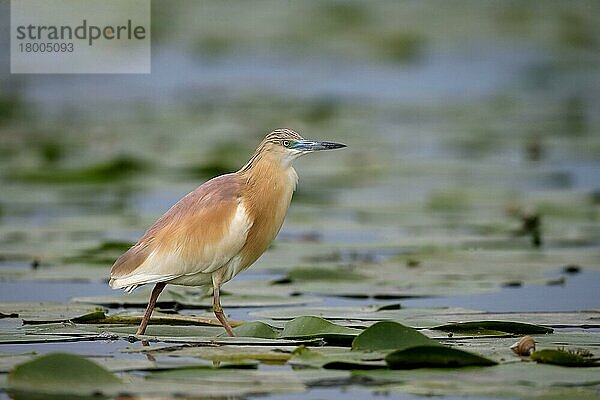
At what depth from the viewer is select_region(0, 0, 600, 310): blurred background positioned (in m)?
8.53

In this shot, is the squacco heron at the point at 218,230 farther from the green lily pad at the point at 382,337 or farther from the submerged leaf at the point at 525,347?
the submerged leaf at the point at 525,347

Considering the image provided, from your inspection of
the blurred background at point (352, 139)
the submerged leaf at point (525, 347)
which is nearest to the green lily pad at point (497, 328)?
the submerged leaf at point (525, 347)

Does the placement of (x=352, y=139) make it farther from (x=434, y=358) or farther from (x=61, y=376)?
(x=61, y=376)

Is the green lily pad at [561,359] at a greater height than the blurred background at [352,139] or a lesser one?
lesser

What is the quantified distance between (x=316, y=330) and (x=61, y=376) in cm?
137

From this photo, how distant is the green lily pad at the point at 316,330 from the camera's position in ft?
18.8

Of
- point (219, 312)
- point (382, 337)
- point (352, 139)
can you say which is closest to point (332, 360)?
point (382, 337)

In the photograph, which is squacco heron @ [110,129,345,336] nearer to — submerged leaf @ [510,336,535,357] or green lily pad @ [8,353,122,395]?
green lily pad @ [8,353,122,395]

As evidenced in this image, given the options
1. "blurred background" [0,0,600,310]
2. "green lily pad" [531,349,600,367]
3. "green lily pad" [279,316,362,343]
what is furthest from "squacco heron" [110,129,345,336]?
"green lily pad" [531,349,600,367]

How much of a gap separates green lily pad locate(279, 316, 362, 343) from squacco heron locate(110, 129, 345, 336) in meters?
0.29

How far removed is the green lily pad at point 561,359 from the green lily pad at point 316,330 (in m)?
0.90

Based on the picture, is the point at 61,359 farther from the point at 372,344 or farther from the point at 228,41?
the point at 228,41

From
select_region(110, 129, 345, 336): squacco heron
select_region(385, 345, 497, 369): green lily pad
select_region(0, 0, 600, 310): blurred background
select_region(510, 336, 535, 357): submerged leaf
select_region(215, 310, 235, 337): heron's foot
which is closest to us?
select_region(385, 345, 497, 369): green lily pad

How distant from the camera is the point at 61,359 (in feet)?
15.7
